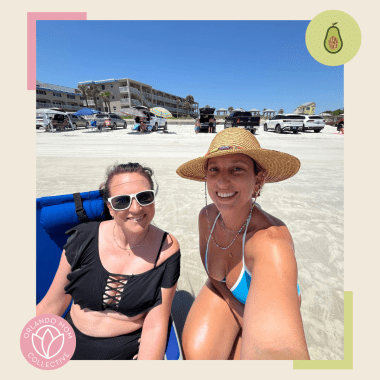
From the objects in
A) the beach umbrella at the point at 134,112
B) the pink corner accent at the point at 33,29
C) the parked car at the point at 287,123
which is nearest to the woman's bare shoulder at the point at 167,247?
the pink corner accent at the point at 33,29

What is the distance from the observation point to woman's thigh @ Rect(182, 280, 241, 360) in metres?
1.45

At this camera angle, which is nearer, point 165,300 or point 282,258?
point 282,258

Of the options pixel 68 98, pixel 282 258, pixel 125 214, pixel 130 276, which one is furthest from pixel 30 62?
pixel 68 98

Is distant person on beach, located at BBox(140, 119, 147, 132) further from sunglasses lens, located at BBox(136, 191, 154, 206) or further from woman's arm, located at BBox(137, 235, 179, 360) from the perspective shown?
woman's arm, located at BBox(137, 235, 179, 360)

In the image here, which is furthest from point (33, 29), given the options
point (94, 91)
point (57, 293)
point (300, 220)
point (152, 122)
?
point (94, 91)

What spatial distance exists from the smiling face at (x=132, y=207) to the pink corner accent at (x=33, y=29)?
79 cm

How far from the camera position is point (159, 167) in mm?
6570

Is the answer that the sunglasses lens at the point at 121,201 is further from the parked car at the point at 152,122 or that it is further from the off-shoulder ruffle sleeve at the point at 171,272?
the parked car at the point at 152,122

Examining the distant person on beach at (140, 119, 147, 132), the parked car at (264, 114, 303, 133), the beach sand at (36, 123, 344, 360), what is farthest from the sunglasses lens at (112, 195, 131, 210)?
the parked car at (264, 114, 303, 133)

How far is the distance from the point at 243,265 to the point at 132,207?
0.87 metres

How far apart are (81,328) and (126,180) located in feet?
3.75

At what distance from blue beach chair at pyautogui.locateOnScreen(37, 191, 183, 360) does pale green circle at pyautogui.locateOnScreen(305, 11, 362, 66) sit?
6.58 ft

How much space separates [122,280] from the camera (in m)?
1.32

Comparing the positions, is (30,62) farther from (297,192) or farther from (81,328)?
(297,192)
